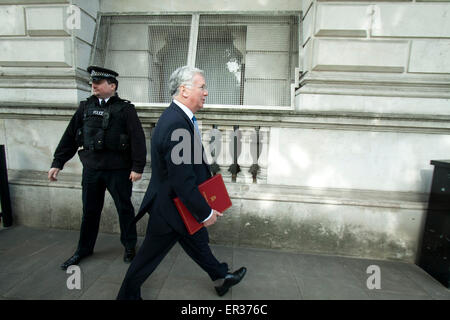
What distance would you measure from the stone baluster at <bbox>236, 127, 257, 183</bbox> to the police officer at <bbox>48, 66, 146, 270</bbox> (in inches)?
52.9

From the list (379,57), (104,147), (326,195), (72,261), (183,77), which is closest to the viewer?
(183,77)

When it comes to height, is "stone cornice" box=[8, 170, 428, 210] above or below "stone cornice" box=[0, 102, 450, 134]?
below

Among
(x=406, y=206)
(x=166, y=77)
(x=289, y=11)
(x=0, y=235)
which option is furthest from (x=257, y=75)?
(x=0, y=235)

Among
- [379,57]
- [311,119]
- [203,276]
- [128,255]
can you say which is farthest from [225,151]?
[379,57]

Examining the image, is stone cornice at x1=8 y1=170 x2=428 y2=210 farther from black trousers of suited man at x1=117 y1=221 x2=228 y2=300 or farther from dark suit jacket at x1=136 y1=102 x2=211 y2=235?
dark suit jacket at x1=136 y1=102 x2=211 y2=235

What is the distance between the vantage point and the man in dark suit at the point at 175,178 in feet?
5.42

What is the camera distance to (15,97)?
3.50m

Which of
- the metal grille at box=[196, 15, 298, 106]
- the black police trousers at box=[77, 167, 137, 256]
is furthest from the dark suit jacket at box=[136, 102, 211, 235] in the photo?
the metal grille at box=[196, 15, 298, 106]

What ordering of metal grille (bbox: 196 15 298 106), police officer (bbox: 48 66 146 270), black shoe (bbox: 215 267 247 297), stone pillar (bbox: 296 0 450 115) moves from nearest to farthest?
black shoe (bbox: 215 267 247 297)
police officer (bbox: 48 66 146 270)
stone pillar (bbox: 296 0 450 115)
metal grille (bbox: 196 15 298 106)

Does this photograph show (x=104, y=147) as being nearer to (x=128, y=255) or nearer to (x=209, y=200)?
(x=128, y=255)

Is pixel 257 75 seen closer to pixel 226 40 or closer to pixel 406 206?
pixel 226 40

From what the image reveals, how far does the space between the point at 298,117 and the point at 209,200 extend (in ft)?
6.03

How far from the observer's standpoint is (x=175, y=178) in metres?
1.65

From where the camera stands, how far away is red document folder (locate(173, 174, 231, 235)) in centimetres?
178
